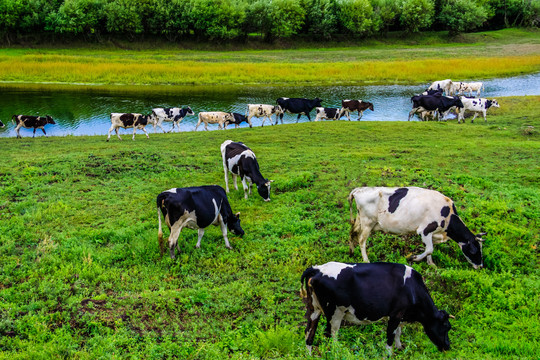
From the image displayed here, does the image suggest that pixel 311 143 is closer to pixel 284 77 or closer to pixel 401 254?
pixel 401 254

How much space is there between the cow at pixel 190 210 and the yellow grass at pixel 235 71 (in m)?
34.5

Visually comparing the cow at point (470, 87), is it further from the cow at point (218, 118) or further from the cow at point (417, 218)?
the cow at point (417, 218)

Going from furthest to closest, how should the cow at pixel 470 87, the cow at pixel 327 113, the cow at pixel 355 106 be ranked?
the cow at pixel 470 87 → the cow at pixel 355 106 → the cow at pixel 327 113

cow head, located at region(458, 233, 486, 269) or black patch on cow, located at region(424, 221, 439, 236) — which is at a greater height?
black patch on cow, located at region(424, 221, 439, 236)

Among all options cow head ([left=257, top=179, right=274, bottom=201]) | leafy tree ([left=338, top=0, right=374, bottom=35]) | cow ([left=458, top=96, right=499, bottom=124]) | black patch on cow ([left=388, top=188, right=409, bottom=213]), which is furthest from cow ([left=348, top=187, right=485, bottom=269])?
leafy tree ([left=338, top=0, right=374, bottom=35])

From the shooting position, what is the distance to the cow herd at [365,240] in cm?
602

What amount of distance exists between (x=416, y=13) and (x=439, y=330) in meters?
84.5

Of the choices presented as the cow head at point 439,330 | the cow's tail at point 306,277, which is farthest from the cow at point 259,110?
the cow head at point 439,330

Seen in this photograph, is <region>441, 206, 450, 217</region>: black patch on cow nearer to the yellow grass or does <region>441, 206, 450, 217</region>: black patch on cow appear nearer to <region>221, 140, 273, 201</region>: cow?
<region>221, 140, 273, 201</region>: cow

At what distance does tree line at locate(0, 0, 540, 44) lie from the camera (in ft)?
211

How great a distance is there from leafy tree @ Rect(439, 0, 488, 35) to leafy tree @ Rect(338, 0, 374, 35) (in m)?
16.5

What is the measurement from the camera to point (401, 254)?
28.9 feet

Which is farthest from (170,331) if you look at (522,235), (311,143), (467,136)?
(467,136)

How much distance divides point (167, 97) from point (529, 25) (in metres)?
93.3
